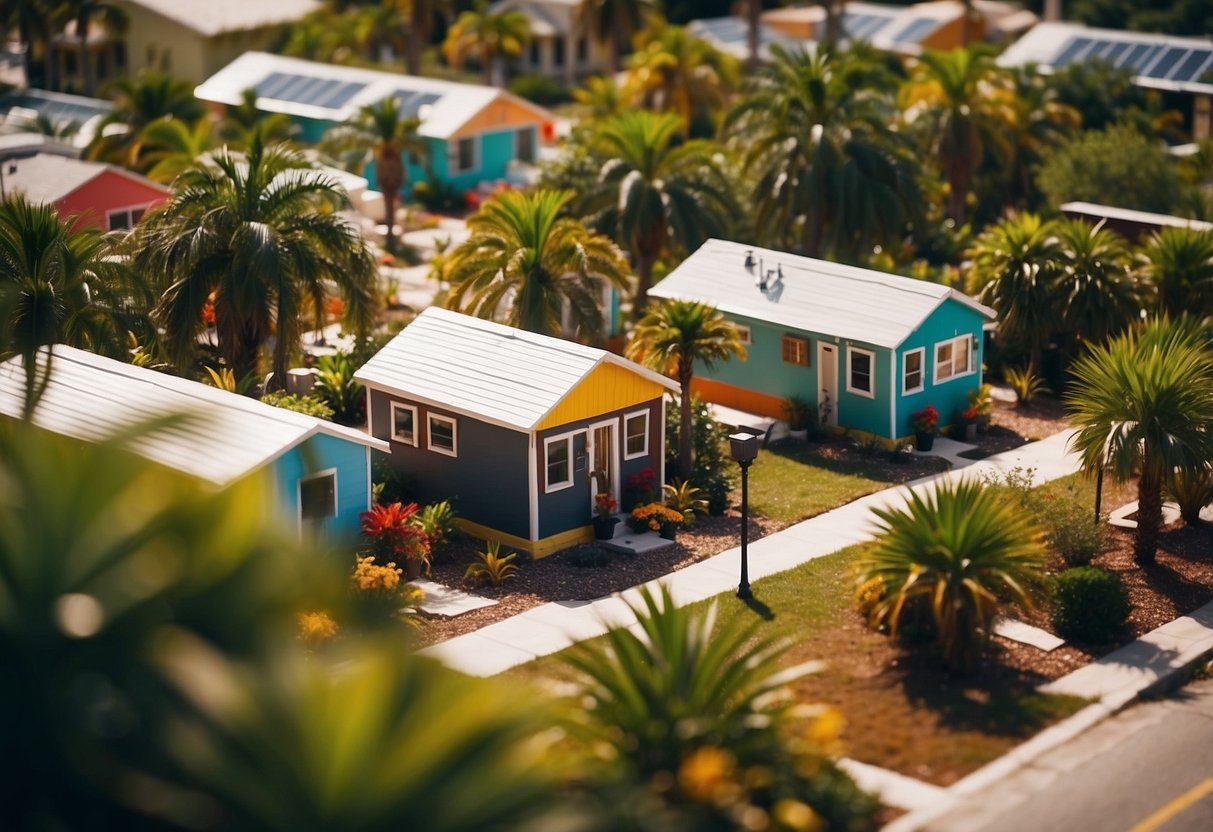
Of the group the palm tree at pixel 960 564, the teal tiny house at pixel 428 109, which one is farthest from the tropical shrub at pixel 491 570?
the teal tiny house at pixel 428 109

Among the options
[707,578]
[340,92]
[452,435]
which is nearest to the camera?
[707,578]

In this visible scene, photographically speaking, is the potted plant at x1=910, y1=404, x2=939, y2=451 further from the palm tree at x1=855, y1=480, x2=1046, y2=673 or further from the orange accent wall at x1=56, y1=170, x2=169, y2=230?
the orange accent wall at x1=56, y1=170, x2=169, y2=230

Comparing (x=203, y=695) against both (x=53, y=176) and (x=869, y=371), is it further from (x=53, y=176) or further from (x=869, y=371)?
(x=53, y=176)

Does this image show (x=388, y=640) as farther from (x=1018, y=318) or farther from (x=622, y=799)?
(x=1018, y=318)


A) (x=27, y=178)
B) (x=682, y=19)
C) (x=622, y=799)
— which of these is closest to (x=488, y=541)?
(x=622, y=799)

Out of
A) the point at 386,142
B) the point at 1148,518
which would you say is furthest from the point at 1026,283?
the point at 386,142
